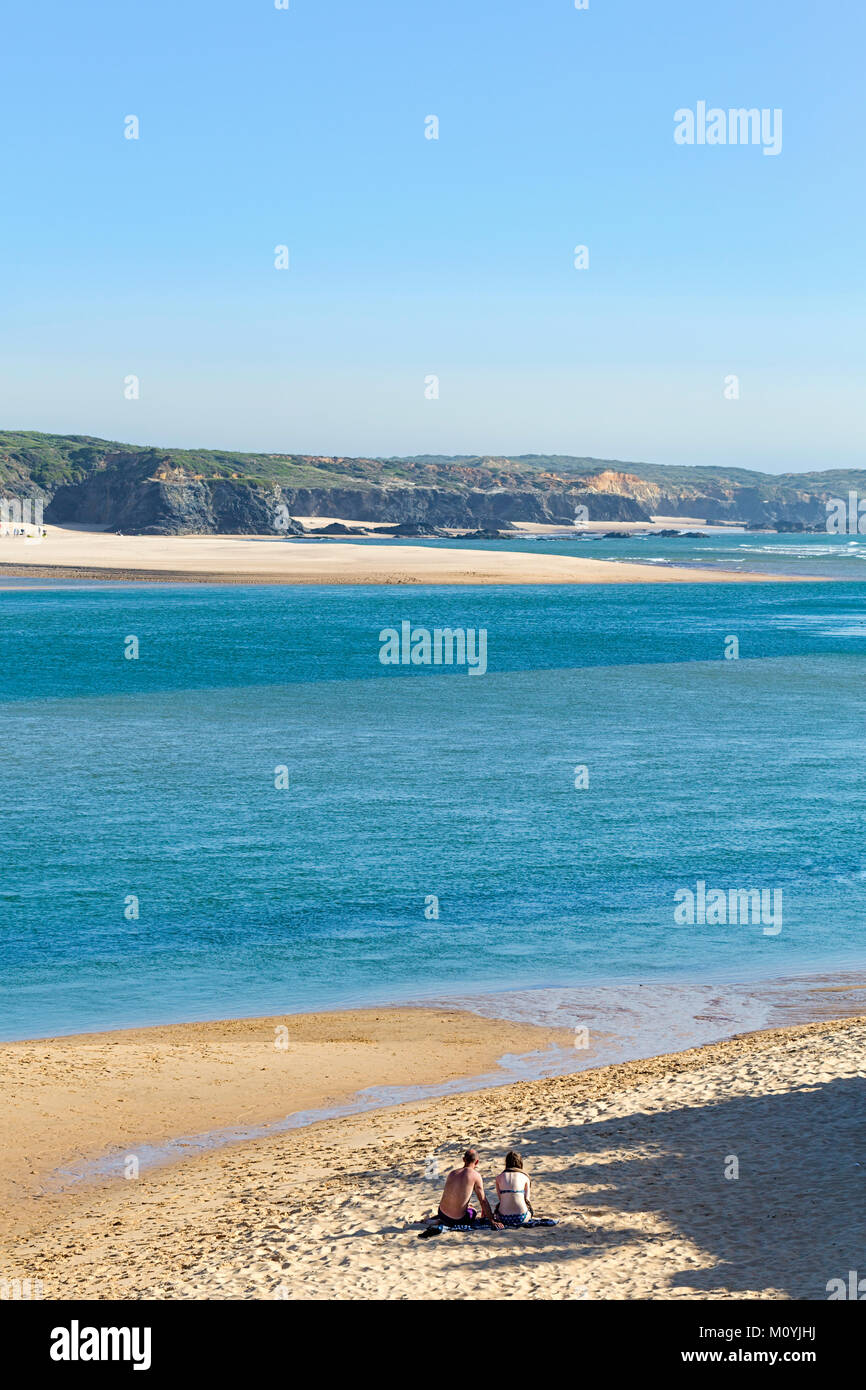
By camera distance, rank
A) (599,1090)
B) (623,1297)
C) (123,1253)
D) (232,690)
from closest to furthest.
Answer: (623,1297) → (123,1253) → (599,1090) → (232,690)

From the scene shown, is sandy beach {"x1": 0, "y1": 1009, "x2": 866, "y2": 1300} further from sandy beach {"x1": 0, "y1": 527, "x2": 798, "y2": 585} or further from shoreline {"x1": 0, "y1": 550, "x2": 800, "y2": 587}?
sandy beach {"x1": 0, "y1": 527, "x2": 798, "y2": 585}

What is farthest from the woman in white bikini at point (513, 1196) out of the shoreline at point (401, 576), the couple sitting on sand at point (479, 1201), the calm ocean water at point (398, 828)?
the shoreline at point (401, 576)

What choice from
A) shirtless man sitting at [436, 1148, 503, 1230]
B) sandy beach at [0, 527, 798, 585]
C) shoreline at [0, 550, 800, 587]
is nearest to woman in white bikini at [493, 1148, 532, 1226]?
shirtless man sitting at [436, 1148, 503, 1230]

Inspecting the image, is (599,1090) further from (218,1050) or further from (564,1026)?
(218,1050)

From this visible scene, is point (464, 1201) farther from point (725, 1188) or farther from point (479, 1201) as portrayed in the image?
point (725, 1188)

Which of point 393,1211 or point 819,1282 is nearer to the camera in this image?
point 819,1282

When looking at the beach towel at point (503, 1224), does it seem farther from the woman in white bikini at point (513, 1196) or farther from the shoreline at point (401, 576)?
the shoreline at point (401, 576)
